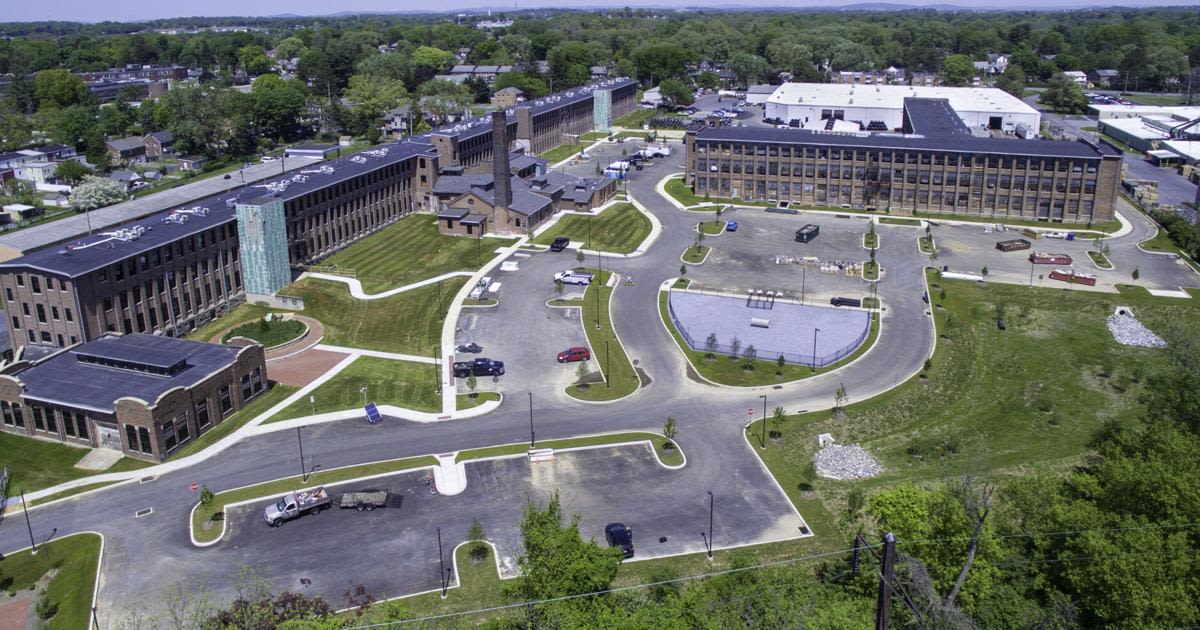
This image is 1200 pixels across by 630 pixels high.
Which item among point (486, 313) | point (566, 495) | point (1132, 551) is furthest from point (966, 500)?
point (486, 313)

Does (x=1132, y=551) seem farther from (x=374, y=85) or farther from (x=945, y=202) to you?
(x=374, y=85)

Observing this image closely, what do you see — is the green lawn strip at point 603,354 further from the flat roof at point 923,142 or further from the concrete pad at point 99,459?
the flat roof at point 923,142

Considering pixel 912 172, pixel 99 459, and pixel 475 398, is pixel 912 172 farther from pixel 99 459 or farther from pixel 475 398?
pixel 99 459

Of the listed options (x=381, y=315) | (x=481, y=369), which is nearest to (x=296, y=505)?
(x=481, y=369)

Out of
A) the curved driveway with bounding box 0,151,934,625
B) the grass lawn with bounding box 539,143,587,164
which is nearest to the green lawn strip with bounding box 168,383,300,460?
the curved driveway with bounding box 0,151,934,625

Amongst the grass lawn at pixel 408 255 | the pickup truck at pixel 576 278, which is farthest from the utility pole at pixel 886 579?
the grass lawn at pixel 408 255

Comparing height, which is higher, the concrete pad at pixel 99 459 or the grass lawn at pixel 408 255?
the grass lawn at pixel 408 255
